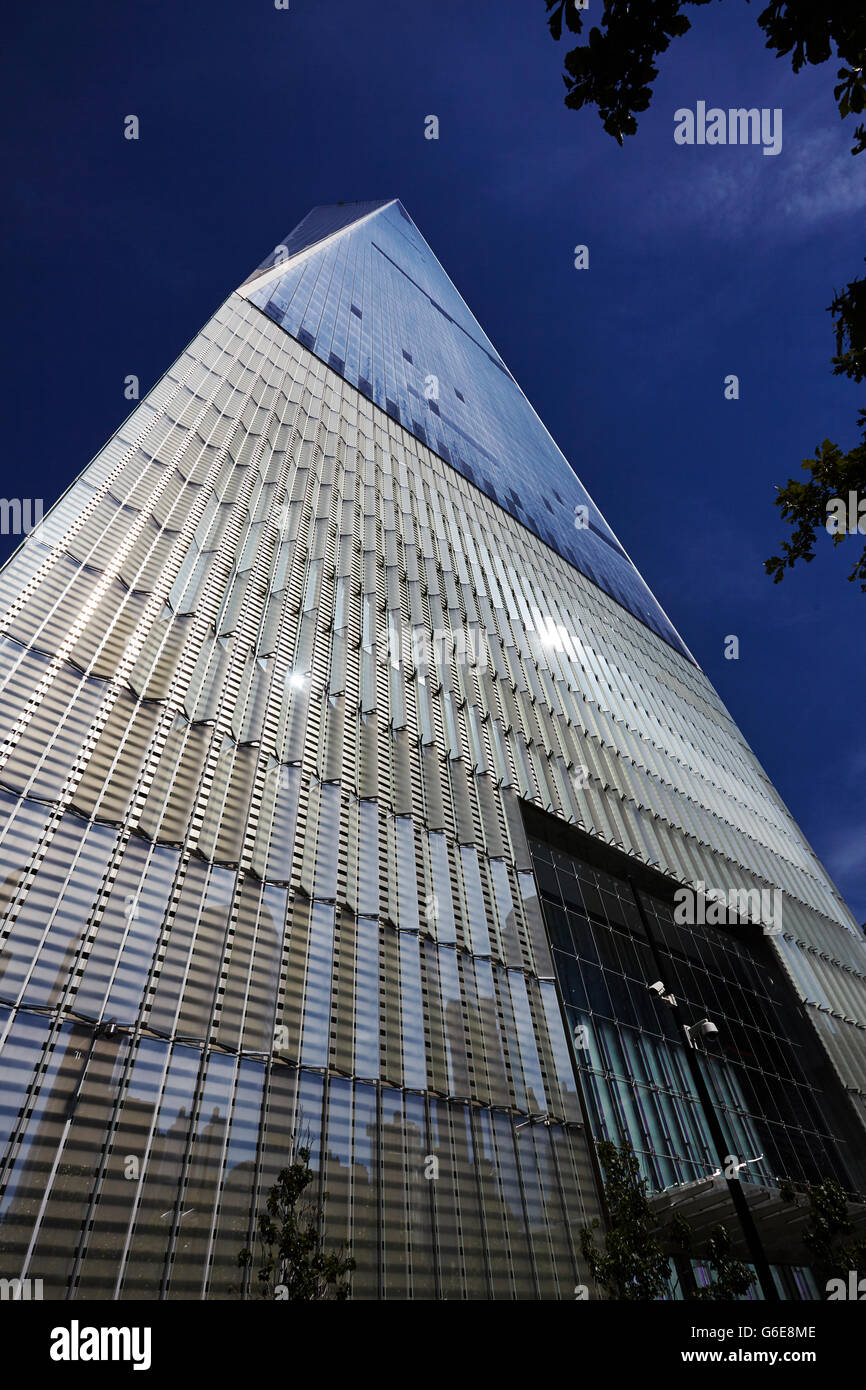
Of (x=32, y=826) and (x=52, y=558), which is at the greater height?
(x=52, y=558)

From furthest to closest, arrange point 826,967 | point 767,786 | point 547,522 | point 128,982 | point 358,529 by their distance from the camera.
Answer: point 547,522 < point 767,786 < point 826,967 < point 358,529 < point 128,982

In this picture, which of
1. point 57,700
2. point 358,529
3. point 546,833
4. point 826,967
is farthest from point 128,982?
point 826,967

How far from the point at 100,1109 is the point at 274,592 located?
12.2 metres

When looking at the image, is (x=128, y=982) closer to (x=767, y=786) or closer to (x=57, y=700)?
(x=57, y=700)

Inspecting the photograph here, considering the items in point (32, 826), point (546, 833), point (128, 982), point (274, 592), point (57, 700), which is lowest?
point (128, 982)

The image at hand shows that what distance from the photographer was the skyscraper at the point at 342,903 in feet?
29.9

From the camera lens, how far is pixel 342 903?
42.9 ft

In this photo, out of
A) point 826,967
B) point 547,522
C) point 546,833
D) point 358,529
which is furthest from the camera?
point 547,522

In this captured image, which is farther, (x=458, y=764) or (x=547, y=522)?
(x=547, y=522)

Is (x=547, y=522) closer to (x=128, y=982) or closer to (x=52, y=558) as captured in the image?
(x=52, y=558)

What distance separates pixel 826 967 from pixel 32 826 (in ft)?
87.4

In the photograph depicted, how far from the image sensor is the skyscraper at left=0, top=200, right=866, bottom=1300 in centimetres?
912
